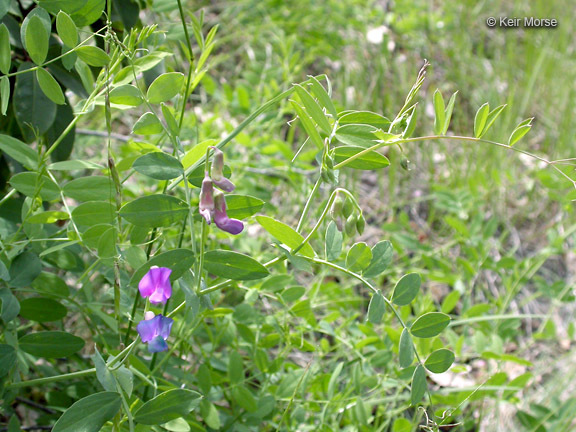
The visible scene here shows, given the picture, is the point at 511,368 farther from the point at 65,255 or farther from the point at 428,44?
the point at 428,44

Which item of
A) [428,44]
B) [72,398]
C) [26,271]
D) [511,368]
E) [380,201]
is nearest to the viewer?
[26,271]

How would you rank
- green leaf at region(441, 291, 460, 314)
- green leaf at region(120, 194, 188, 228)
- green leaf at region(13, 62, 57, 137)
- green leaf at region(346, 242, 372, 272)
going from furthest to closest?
green leaf at region(441, 291, 460, 314) < green leaf at region(13, 62, 57, 137) < green leaf at region(346, 242, 372, 272) < green leaf at region(120, 194, 188, 228)

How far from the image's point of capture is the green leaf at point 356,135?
→ 0.81m

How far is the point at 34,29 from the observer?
82 cm

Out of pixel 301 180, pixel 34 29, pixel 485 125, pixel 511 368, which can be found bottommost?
pixel 511 368

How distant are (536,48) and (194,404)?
107 inches

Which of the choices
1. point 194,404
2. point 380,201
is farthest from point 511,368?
point 194,404

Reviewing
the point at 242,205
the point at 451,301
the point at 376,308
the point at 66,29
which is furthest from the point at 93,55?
the point at 451,301

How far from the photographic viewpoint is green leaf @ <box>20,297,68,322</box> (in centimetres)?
92

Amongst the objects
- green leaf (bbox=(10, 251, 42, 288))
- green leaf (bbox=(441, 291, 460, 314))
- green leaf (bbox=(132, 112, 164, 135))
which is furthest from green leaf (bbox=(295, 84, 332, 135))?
green leaf (bbox=(441, 291, 460, 314))

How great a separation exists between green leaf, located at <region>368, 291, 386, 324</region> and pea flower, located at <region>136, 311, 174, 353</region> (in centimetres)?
26

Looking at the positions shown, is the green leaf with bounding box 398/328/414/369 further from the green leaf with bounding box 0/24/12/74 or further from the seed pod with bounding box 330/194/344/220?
the green leaf with bounding box 0/24/12/74

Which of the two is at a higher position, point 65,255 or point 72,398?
point 65,255

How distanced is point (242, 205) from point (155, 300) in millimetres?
169
